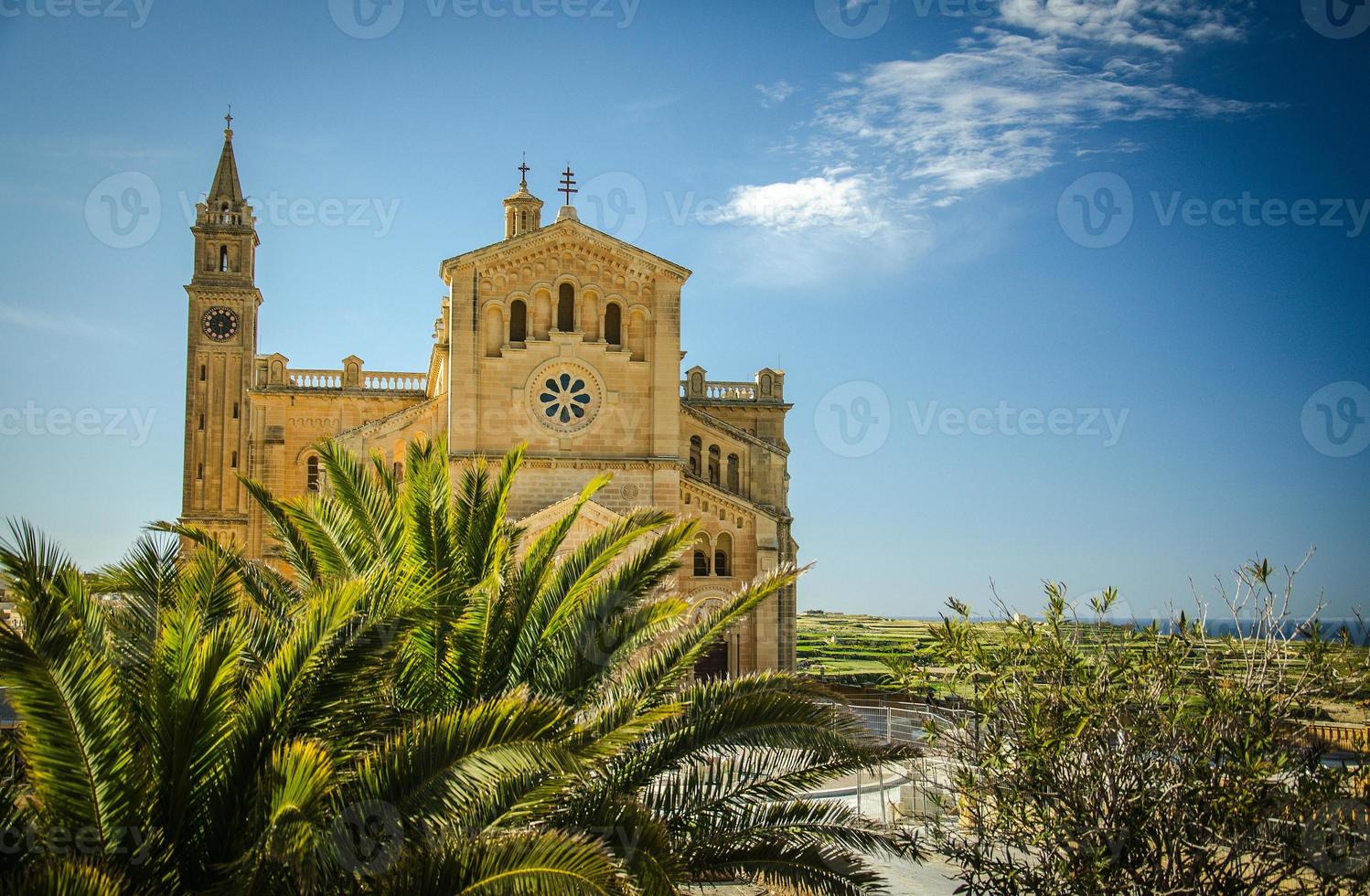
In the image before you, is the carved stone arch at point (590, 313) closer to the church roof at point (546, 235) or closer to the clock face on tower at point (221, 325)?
the church roof at point (546, 235)

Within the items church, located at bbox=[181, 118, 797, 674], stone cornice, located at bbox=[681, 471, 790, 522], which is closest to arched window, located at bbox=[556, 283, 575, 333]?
church, located at bbox=[181, 118, 797, 674]

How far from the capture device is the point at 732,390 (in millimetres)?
43312

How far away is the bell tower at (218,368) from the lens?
4981 cm

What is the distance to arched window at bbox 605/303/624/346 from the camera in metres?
36.8

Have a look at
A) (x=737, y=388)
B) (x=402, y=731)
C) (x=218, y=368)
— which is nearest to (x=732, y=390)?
(x=737, y=388)

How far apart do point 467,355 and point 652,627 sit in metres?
23.0

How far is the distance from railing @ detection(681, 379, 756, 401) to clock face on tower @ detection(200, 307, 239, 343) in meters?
19.8

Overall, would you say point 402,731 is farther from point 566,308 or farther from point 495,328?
point 566,308

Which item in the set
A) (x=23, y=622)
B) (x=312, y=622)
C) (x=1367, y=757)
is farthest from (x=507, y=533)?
(x=1367, y=757)

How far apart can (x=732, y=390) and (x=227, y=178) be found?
25175 mm

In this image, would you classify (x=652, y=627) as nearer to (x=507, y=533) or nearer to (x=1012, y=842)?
(x=507, y=533)

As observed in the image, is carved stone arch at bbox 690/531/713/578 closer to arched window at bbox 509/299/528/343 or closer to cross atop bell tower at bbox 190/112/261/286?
arched window at bbox 509/299/528/343

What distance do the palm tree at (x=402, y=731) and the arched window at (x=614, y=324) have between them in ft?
77.2

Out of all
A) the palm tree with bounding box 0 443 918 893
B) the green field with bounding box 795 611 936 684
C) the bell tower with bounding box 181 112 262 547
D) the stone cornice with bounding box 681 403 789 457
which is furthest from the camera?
the green field with bounding box 795 611 936 684
